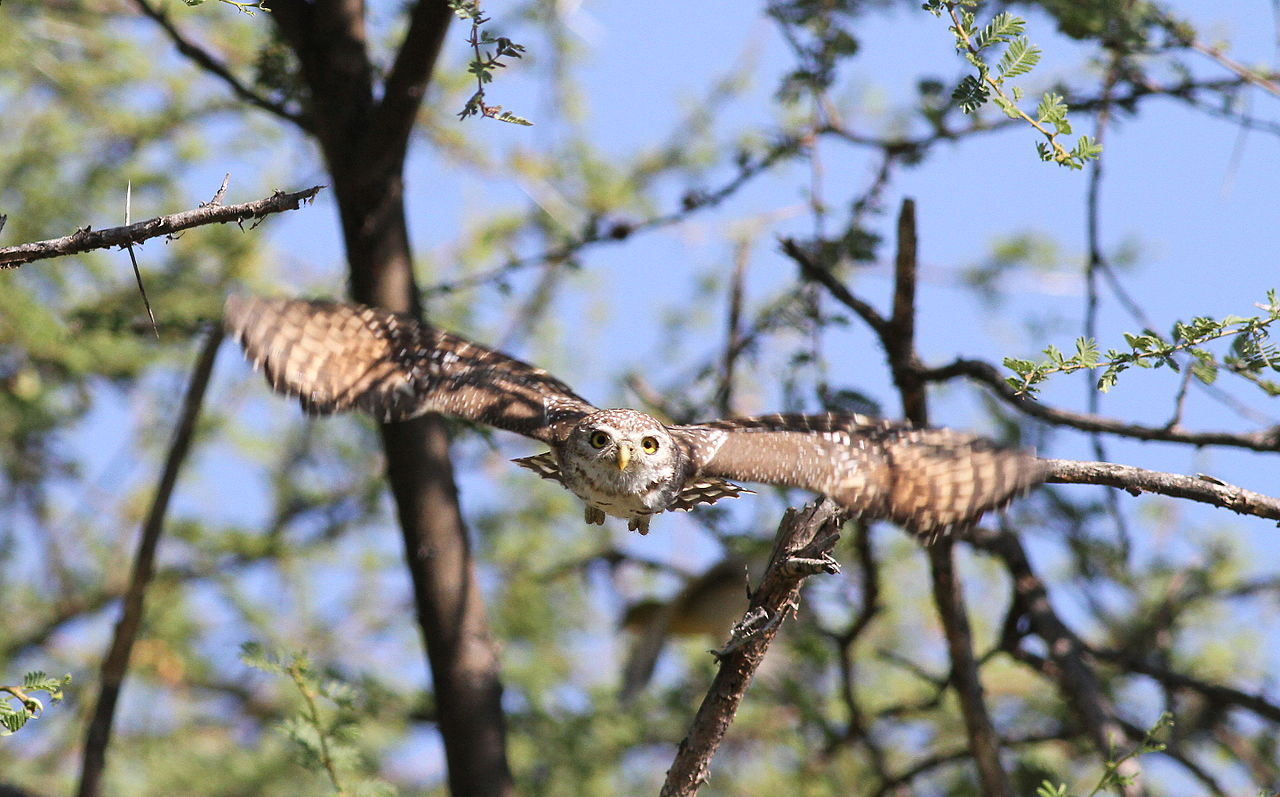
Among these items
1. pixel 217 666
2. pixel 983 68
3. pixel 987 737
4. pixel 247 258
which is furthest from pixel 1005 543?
pixel 217 666

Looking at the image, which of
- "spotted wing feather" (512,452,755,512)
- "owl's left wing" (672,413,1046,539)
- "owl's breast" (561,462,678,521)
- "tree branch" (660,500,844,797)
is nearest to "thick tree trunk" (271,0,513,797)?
"spotted wing feather" (512,452,755,512)

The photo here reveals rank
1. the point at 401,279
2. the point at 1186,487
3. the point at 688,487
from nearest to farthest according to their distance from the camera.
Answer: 1. the point at 1186,487
2. the point at 688,487
3. the point at 401,279

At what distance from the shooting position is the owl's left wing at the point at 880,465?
2904mm

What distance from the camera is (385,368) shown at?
3.63 m

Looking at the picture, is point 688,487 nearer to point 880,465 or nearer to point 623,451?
point 623,451

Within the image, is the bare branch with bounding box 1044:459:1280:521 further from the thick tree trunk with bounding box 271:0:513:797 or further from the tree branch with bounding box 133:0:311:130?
the tree branch with bounding box 133:0:311:130

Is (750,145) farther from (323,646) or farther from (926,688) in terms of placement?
(323,646)

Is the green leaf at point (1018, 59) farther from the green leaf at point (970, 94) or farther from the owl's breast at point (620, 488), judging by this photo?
the owl's breast at point (620, 488)

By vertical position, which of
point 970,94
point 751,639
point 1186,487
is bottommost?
point 751,639

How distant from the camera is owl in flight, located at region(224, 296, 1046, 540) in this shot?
9.86 feet

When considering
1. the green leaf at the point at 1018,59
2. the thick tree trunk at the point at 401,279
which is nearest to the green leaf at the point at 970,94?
the green leaf at the point at 1018,59

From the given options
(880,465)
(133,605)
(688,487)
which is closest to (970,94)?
(880,465)

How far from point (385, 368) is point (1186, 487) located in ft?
6.95

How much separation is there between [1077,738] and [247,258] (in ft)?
15.6
